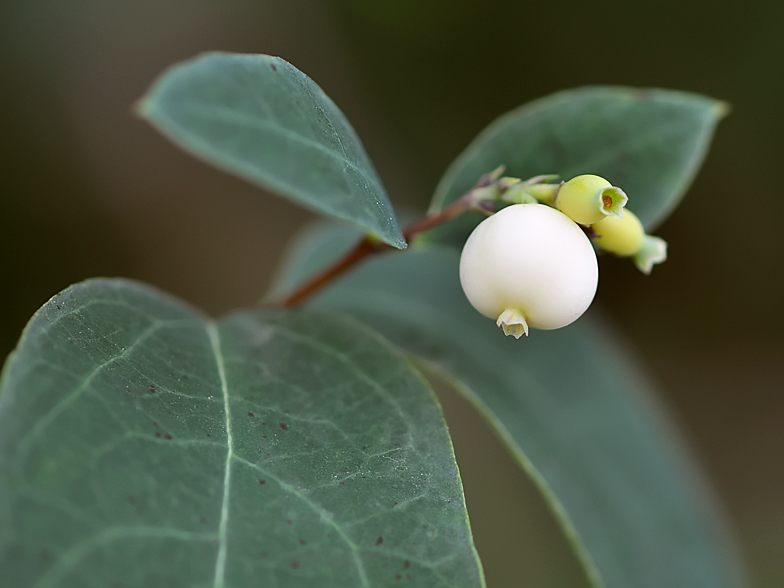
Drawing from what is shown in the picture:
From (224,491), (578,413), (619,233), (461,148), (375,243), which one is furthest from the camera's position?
(461,148)

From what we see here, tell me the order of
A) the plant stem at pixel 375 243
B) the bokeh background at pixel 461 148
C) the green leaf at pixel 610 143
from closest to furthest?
the plant stem at pixel 375 243, the green leaf at pixel 610 143, the bokeh background at pixel 461 148

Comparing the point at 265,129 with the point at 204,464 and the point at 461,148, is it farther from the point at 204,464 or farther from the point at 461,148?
the point at 461,148

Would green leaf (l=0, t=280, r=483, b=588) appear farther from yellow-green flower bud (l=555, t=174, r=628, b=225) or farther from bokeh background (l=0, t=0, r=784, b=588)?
bokeh background (l=0, t=0, r=784, b=588)

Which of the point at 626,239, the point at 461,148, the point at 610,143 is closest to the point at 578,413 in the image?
the point at 610,143

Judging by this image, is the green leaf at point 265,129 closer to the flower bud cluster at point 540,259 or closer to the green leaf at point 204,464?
the flower bud cluster at point 540,259

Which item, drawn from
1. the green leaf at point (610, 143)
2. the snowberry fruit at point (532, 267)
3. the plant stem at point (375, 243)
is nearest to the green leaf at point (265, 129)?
the snowberry fruit at point (532, 267)

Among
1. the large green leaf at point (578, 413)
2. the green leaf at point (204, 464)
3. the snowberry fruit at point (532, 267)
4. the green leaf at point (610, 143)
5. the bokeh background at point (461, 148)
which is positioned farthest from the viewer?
the bokeh background at point (461, 148)

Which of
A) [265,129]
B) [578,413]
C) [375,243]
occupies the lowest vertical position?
[578,413]
